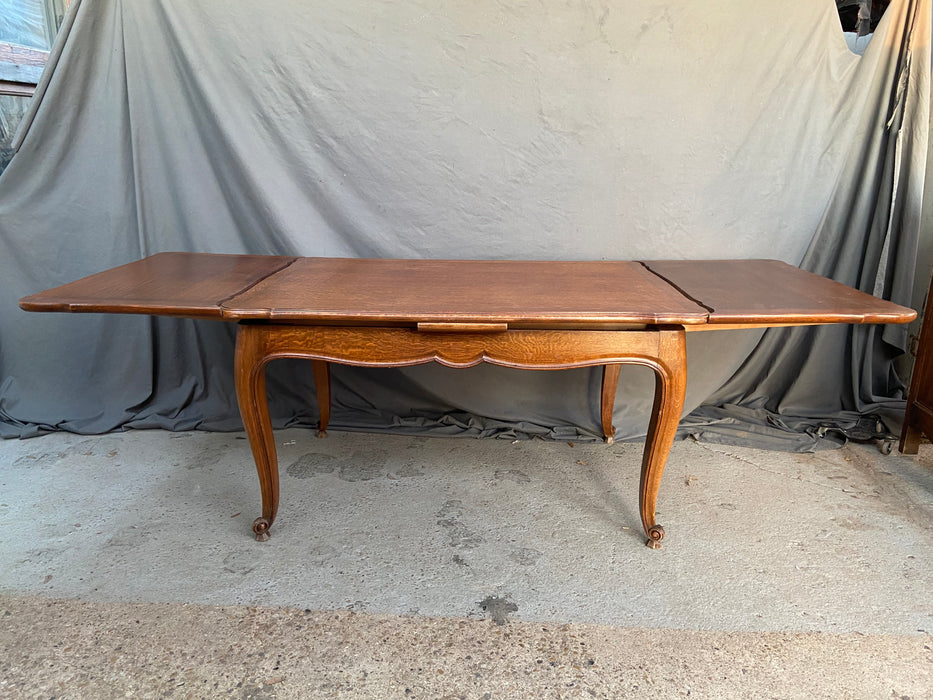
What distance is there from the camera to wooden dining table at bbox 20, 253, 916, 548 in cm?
157

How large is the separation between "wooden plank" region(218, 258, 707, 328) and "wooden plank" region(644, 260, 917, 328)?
76 millimetres

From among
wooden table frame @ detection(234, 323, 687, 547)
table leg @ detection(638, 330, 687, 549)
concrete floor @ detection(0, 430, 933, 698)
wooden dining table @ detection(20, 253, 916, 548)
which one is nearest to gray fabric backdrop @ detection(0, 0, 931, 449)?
concrete floor @ detection(0, 430, 933, 698)

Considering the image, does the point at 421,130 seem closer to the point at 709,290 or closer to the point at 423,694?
the point at 709,290

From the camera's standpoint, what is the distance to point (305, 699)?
134 cm

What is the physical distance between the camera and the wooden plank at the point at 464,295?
156 centimetres

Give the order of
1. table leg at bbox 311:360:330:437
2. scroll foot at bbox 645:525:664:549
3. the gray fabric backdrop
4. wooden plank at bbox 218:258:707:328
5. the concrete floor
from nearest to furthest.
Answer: the concrete floor
wooden plank at bbox 218:258:707:328
scroll foot at bbox 645:525:664:549
the gray fabric backdrop
table leg at bbox 311:360:330:437

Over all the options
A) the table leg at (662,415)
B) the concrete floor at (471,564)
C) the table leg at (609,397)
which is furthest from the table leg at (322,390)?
the table leg at (662,415)

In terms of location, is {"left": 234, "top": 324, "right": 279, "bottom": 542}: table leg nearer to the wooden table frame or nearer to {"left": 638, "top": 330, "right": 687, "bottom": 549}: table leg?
the wooden table frame

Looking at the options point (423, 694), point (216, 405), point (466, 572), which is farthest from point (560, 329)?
point (216, 405)

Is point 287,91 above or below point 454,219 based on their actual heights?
above

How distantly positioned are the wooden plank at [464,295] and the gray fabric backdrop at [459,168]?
0.37m

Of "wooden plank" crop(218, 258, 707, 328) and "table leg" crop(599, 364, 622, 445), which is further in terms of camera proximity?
"table leg" crop(599, 364, 622, 445)

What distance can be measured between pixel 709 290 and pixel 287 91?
1.65 m

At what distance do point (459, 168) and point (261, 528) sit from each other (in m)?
1.46
